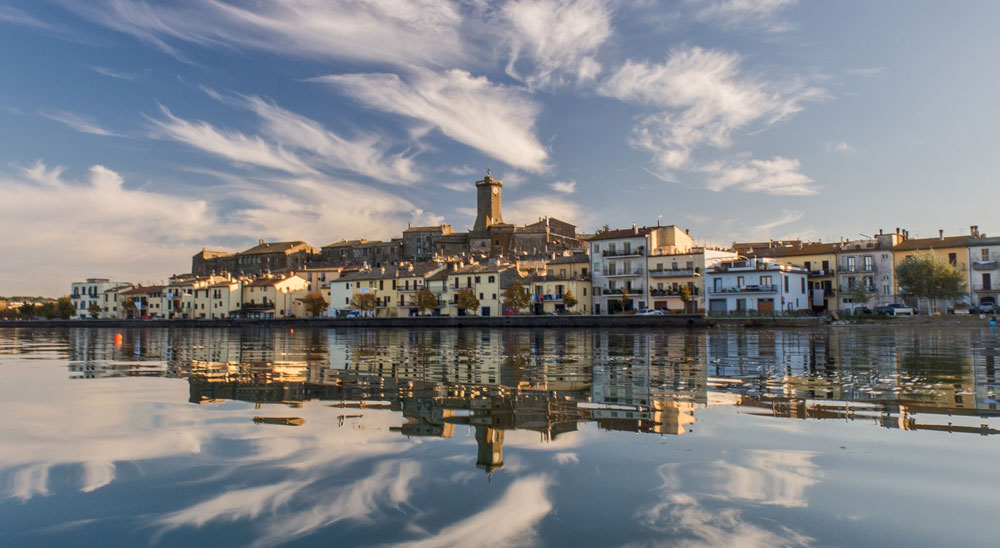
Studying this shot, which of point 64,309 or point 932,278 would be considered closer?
point 932,278

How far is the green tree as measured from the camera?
117812mm

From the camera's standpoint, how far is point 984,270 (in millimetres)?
57938

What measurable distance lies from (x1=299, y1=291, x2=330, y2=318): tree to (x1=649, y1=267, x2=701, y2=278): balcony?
4537cm

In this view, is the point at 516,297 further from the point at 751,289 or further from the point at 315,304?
the point at 315,304

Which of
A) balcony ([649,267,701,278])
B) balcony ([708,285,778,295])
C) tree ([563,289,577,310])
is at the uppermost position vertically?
balcony ([649,267,701,278])

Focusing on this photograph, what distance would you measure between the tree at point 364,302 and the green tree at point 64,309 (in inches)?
2557

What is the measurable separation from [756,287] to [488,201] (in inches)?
2665

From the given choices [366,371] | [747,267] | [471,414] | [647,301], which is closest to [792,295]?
[747,267]

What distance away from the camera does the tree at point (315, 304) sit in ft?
297

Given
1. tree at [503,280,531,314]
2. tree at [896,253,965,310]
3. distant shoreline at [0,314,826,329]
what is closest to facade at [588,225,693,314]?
tree at [503,280,531,314]

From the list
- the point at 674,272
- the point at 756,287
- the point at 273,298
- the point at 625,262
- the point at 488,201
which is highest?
the point at 488,201

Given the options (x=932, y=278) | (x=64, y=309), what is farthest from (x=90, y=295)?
(x=932, y=278)

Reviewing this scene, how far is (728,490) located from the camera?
503cm

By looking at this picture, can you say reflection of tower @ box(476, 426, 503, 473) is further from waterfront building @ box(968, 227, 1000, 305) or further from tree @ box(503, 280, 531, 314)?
waterfront building @ box(968, 227, 1000, 305)
